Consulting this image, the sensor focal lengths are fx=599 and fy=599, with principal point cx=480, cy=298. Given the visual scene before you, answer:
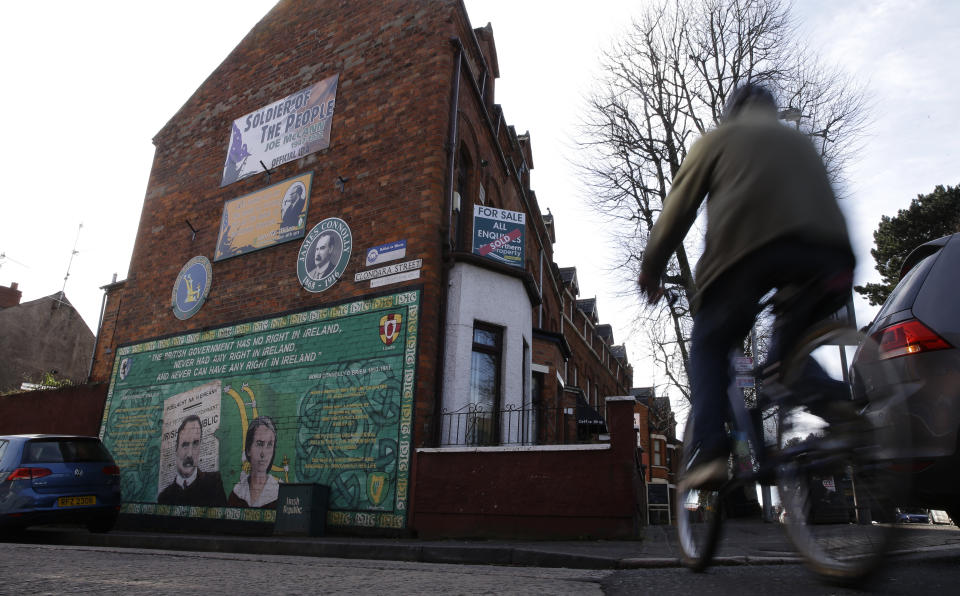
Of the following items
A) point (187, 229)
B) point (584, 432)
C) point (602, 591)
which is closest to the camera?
point (602, 591)

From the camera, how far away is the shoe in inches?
98.5

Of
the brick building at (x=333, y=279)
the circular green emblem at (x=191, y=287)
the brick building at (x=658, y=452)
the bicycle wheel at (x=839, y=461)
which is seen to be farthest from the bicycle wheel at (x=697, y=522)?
the brick building at (x=658, y=452)

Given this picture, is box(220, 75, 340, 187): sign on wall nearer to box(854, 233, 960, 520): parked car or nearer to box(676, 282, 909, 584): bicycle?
box(854, 233, 960, 520): parked car

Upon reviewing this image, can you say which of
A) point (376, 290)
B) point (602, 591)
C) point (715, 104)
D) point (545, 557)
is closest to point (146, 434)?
point (376, 290)

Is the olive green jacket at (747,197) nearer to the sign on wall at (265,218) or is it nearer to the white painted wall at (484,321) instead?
the white painted wall at (484,321)

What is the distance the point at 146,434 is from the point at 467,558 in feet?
33.2

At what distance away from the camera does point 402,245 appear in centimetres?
1064

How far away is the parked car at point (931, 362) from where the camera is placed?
279cm

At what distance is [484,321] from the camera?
35.1ft

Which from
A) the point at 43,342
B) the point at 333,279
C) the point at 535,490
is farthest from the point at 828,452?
the point at 43,342

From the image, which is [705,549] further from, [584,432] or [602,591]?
[584,432]

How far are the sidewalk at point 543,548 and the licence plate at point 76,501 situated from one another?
0.48 m

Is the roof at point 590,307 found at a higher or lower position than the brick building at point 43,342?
higher

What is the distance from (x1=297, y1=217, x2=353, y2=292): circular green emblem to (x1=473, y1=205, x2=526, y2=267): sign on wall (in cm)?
244
